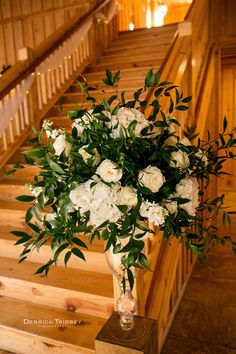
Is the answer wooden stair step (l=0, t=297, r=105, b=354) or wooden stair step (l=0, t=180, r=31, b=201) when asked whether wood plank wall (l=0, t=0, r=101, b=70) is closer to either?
wooden stair step (l=0, t=180, r=31, b=201)

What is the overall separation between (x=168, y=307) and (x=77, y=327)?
2.71 feet

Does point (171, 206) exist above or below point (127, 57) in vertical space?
below

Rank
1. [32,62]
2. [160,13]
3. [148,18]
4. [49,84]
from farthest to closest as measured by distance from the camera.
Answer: [148,18] < [160,13] < [49,84] < [32,62]

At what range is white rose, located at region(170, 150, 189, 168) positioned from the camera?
3.35 ft

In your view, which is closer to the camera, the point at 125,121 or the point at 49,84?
the point at 125,121

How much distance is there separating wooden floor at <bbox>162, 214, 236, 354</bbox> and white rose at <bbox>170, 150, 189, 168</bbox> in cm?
174

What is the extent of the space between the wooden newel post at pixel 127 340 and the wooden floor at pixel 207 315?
3.78ft

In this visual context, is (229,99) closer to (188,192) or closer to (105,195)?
(188,192)

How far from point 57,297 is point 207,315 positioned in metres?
1.25

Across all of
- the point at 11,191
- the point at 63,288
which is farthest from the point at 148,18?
the point at 63,288

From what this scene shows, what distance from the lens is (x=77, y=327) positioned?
6.42 ft

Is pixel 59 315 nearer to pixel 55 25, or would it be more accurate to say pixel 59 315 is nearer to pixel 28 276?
pixel 28 276

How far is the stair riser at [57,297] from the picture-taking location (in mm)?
2002

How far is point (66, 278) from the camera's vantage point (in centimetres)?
222
